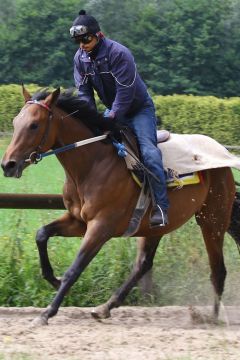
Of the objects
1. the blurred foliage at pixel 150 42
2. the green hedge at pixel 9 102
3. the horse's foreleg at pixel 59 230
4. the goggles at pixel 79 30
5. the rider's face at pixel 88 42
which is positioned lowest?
the blurred foliage at pixel 150 42

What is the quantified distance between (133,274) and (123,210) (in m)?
0.87

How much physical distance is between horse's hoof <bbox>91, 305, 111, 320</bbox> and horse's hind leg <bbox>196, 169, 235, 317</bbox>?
126 cm

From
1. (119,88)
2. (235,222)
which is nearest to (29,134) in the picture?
(119,88)

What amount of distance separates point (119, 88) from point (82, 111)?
35 cm

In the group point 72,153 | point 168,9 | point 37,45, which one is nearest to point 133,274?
point 72,153

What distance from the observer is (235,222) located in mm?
8320

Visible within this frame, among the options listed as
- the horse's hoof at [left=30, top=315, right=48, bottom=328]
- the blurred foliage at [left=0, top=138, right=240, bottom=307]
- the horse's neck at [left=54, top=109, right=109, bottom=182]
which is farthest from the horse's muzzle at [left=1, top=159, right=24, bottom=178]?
the blurred foliage at [left=0, top=138, right=240, bottom=307]

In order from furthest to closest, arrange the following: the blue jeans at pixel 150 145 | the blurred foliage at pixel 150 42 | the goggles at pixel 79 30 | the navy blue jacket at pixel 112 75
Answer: the blurred foliage at pixel 150 42, the blue jeans at pixel 150 145, the navy blue jacket at pixel 112 75, the goggles at pixel 79 30

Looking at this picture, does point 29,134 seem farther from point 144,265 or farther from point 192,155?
point 144,265

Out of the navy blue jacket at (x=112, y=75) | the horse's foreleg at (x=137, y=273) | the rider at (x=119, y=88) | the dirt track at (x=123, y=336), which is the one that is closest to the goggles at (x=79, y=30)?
the rider at (x=119, y=88)

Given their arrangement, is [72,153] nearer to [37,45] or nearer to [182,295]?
[182,295]

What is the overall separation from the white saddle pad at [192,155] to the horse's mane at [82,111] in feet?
2.30

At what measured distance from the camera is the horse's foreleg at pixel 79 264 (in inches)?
259

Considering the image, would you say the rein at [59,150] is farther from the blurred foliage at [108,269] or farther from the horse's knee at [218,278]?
the horse's knee at [218,278]
